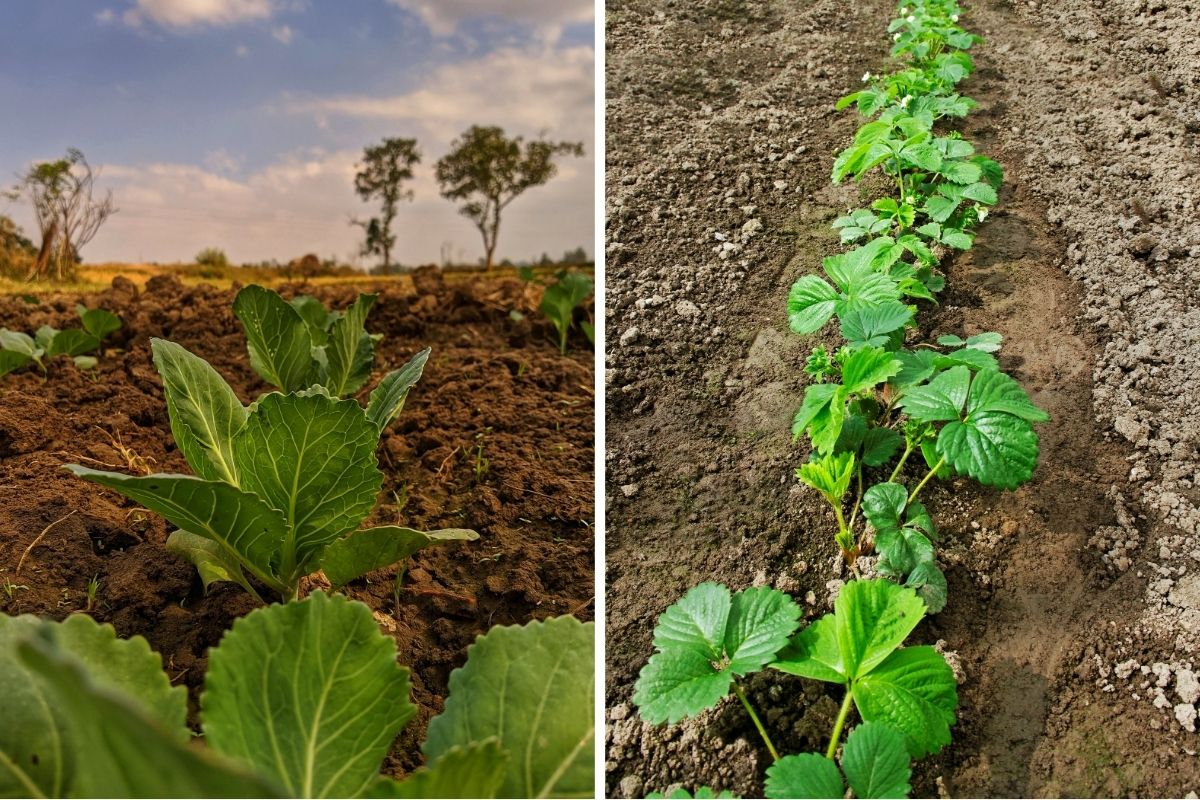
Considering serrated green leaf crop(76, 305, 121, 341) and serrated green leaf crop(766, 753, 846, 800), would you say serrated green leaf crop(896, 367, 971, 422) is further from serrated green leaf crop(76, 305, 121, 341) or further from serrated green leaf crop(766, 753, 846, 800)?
serrated green leaf crop(76, 305, 121, 341)

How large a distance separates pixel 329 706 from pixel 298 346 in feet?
3.40

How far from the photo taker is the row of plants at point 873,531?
39.0 inches

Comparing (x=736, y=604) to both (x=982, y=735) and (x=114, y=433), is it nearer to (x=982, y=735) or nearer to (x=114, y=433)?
(x=982, y=735)

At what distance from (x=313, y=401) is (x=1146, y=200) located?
199 centimetres

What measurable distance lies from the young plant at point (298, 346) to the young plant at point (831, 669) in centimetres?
80

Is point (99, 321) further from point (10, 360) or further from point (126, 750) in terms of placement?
point (126, 750)

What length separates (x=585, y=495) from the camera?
5.11ft

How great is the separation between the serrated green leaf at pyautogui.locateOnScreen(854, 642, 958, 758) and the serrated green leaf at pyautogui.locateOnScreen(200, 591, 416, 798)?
1.79 ft

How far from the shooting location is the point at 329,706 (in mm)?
697

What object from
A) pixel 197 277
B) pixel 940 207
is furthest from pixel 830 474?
pixel 197 277

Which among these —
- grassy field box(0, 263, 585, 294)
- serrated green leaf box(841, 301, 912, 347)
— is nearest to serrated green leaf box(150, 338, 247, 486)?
serrated green leaf box(841, 301, 912, 347)

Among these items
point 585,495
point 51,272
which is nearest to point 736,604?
point 585,495

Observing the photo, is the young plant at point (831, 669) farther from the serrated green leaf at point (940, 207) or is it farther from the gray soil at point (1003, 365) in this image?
the serrated green leaf at point (940, 207)

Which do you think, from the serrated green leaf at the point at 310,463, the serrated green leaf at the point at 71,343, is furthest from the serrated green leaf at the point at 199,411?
the serrated green leaf at the point at 71,343
